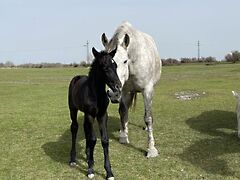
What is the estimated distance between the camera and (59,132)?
11.0 meters

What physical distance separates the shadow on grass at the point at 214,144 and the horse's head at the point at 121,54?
7.70ft

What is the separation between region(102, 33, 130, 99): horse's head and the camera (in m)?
7.17

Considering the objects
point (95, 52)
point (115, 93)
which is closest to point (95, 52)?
point (95, 52)

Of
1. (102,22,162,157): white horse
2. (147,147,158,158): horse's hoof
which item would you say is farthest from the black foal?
(147,147,158,158): horse's hoof

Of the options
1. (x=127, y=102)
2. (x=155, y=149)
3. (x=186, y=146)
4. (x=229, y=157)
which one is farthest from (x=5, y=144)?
(x=229, y=157)

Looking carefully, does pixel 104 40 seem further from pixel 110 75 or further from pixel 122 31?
pixel 110 75

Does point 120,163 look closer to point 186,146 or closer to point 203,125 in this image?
point 186,146

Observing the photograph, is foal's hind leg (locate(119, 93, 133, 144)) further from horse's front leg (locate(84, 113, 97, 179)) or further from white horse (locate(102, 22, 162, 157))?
horse's front leg (locate(84, 113, 97, 179))

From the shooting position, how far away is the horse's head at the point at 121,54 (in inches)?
282

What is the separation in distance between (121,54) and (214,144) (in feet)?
11.6

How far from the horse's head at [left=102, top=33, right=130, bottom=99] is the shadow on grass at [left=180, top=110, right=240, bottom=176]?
235 cm

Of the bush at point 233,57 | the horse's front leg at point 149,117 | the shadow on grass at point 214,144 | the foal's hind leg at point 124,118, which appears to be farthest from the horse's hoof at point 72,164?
the bush at point 233,57

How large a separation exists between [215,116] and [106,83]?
7.49 m

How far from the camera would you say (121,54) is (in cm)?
729
